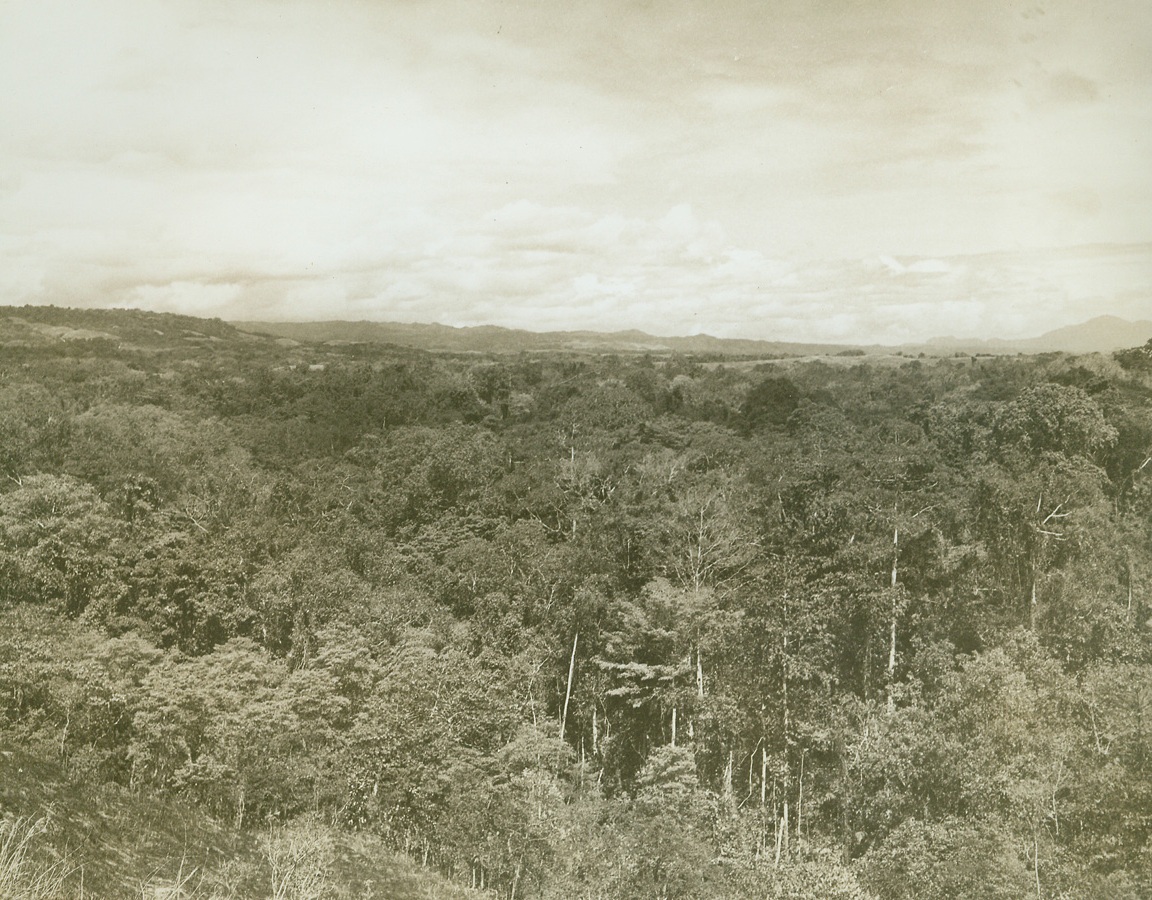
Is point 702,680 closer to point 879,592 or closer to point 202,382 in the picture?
point 879,592

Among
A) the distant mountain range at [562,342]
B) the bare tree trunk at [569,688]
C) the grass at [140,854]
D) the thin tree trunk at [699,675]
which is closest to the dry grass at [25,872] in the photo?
the grass at [140,854]

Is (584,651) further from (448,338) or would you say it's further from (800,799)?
(448,338)

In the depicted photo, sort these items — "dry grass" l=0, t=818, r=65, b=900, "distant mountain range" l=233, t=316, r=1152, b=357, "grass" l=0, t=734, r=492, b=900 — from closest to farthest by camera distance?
1. "dry grass" l=0, t=818, r=65, b=900
2. "grass" l=0, t=734, r=492, b=900
3. "distant mountain range" l=233, t=316, r=1152, b=357

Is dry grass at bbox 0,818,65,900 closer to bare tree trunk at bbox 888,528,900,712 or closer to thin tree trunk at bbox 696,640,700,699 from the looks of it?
thin tree trunk at bbox 696,640,700,699

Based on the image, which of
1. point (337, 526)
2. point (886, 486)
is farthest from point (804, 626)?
point (337, 526)

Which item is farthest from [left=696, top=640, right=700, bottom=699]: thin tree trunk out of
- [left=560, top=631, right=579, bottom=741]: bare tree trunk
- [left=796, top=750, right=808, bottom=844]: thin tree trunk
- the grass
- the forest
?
the grass

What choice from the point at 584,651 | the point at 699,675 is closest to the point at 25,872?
the point at 699,675

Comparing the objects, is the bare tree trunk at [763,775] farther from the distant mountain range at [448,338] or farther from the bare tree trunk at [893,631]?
the distant mountain range at [448,338]

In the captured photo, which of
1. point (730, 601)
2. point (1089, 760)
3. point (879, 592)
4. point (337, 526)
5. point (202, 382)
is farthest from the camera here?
point (202, 382)
